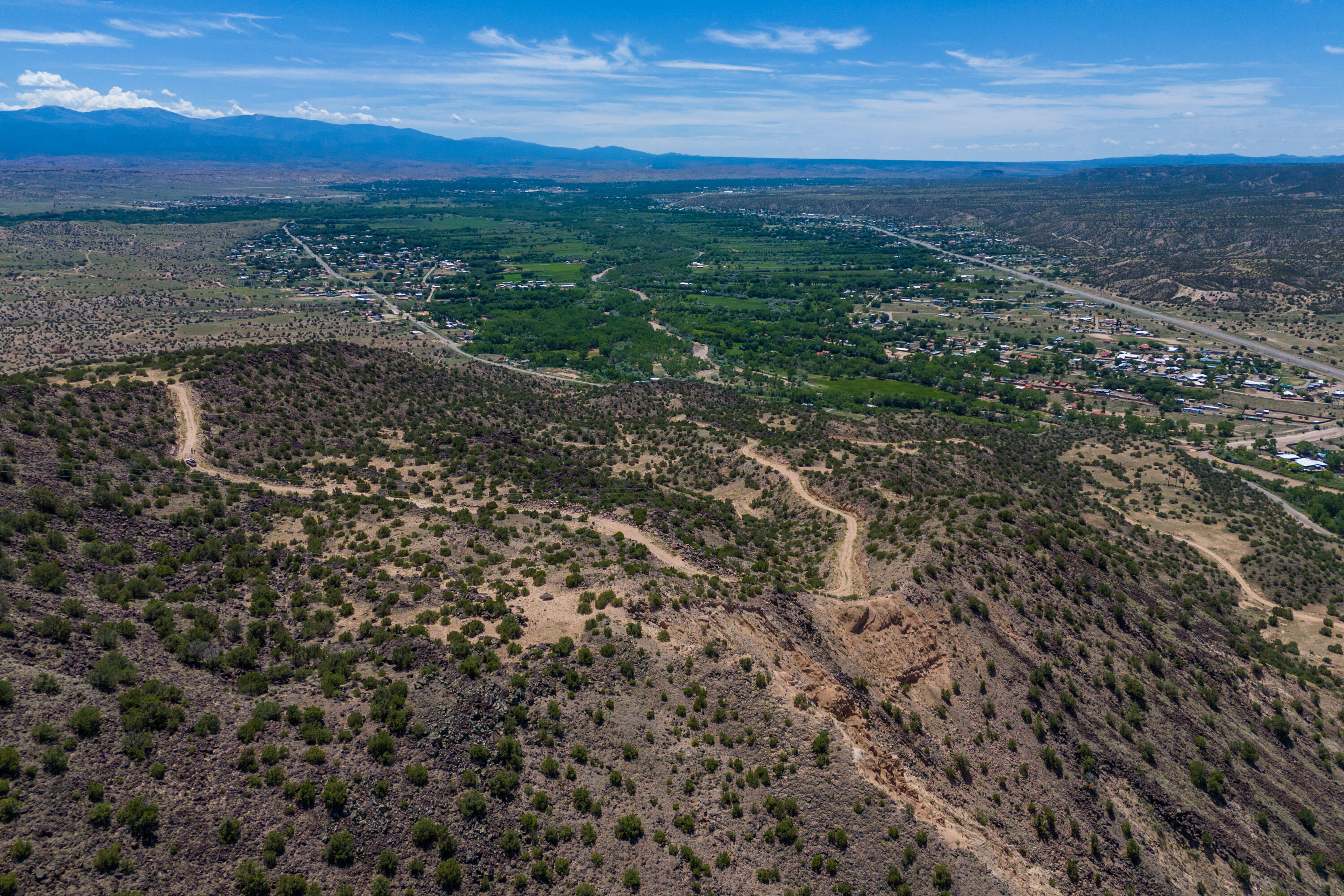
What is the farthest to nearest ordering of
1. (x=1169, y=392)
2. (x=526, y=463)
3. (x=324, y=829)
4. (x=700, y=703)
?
1. (x=1169, y=392)
2. (x=526, y=463)
3. (x=700, y=703)
4. (x=324, y=829)

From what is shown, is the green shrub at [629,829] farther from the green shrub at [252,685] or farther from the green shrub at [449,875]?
the green shrub at [252,685]

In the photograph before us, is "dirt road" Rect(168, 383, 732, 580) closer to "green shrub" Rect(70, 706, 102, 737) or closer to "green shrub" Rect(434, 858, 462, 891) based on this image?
"green shrub" Rect(434, 858, 462, 891)

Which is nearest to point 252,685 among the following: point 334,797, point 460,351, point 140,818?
point 140,818

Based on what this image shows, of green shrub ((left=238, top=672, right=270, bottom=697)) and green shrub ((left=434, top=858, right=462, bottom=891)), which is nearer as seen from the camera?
green shrub ((left=434, top=858, right=462, bottom=891))

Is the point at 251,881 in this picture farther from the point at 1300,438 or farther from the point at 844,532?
the point at 1300,438

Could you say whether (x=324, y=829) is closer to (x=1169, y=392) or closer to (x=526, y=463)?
(x=526, y=463)

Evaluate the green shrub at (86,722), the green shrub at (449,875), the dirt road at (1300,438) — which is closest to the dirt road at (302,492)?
the green shrub at (449,875)

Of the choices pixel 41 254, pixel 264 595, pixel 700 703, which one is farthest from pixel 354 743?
pixel 41 254

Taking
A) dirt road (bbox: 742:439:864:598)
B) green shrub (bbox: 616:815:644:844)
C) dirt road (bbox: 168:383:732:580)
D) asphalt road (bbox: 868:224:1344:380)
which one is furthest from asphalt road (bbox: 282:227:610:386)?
asphalt road (bbox: 868:224:1344:380)

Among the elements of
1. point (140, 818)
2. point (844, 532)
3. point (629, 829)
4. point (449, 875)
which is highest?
point (140, 818)
